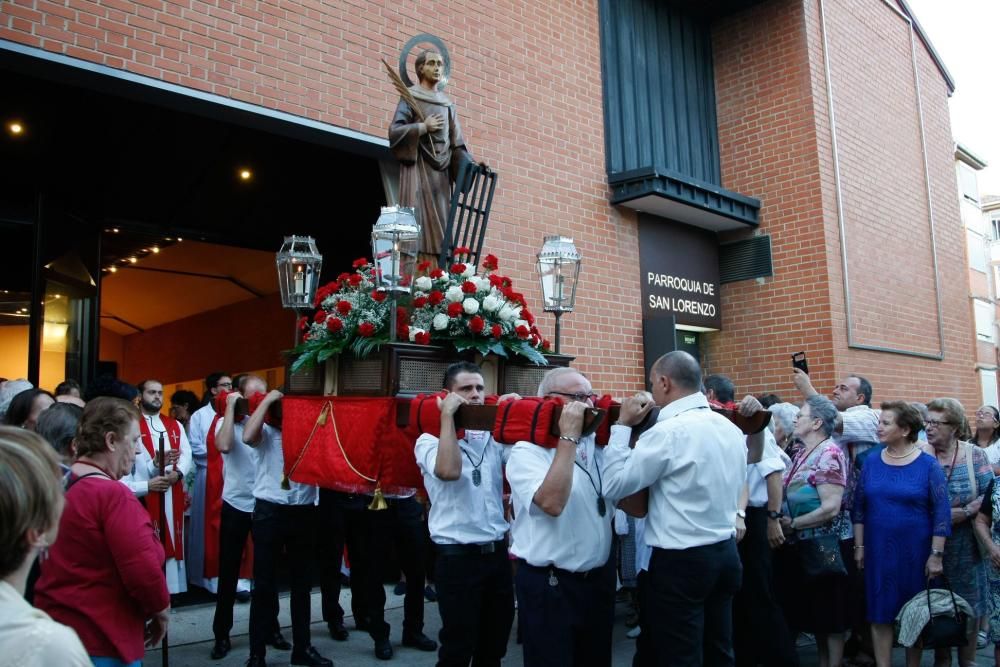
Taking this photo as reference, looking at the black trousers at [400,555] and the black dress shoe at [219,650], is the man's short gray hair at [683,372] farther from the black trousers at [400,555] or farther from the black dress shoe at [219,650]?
the black dress shoe at [219,650]

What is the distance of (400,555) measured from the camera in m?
5.81

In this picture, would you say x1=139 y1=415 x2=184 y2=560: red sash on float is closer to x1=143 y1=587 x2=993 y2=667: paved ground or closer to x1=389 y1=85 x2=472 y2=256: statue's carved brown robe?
x1=143 y1=587 x2=993 y2=667: paved ground

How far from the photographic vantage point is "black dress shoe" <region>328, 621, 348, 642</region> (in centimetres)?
564

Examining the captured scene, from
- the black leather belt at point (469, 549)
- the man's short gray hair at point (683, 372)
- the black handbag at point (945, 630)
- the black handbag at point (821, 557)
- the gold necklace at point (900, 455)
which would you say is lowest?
the black handbag at point (945, 630)

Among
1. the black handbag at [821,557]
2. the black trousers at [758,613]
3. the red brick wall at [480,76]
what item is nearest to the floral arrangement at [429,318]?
the black trousers at [758,613]

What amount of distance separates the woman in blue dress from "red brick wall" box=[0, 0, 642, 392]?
150 inches

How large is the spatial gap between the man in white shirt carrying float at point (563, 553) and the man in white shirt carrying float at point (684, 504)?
150mm

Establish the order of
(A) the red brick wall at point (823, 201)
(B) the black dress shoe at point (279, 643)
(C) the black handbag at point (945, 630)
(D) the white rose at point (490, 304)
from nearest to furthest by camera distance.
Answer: (D) the white rose at point (490, 304) < (C) the black handbag at point (945, 630) < (B) the black dress shoe at point (279, 643) < (A) the red brick wall at point (823, 201)

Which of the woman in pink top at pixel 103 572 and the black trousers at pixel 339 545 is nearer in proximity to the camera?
the woman in pink top at pixel 103 572

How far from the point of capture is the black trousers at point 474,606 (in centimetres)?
371

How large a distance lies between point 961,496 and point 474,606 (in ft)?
10.8

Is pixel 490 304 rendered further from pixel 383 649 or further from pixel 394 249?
pixel 383 649

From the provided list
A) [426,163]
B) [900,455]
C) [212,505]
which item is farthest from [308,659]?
[900,455]

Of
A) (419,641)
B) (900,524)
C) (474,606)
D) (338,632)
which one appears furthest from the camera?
(338,632)
